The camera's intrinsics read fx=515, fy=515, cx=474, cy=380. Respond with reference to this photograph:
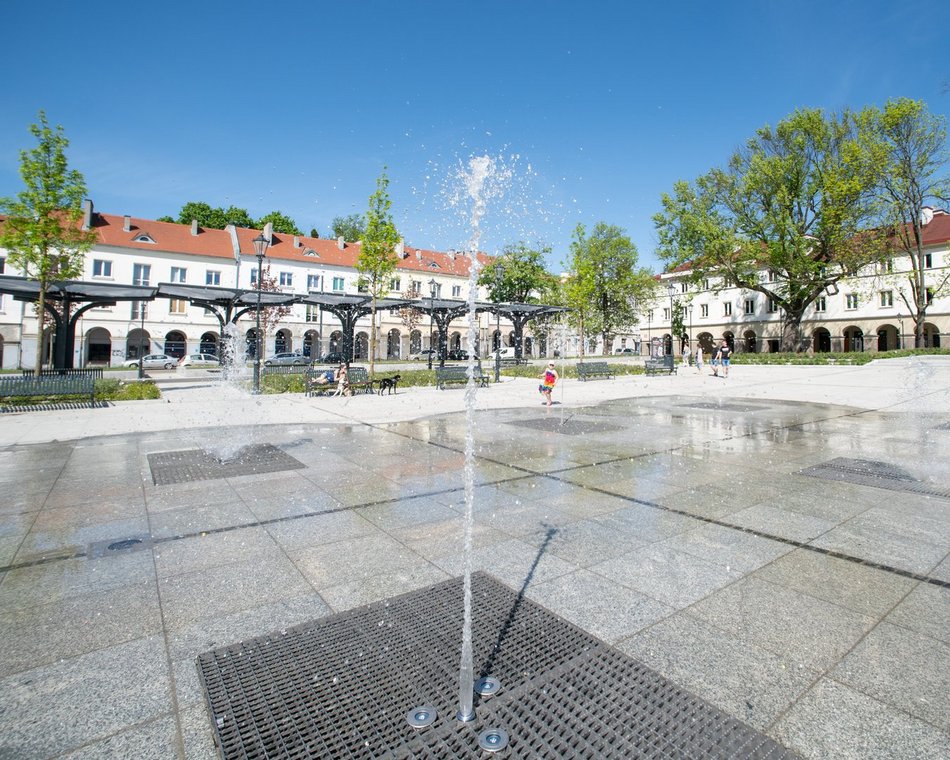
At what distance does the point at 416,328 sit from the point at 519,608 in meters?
61.1

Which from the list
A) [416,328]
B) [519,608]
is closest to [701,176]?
[416,328]

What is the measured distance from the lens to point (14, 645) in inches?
117

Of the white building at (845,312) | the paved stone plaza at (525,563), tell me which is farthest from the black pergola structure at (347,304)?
the white building at (845,312)

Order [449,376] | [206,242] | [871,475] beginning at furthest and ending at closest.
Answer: [206,242]
[449,376]
[871,475]

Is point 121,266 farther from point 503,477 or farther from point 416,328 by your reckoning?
point 503,477

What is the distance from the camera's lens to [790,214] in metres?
40.4

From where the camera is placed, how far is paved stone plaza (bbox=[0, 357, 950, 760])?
2492mm

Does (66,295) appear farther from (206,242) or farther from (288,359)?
(206,242)

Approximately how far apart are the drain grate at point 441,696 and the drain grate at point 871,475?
17.6 ft

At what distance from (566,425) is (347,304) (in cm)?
1743

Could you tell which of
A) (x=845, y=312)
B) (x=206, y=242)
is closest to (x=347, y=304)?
(x=206, y=242)

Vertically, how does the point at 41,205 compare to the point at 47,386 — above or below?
above

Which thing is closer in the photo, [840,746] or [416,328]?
[840,746]

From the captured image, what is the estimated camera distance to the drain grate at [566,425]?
10.5 meters
